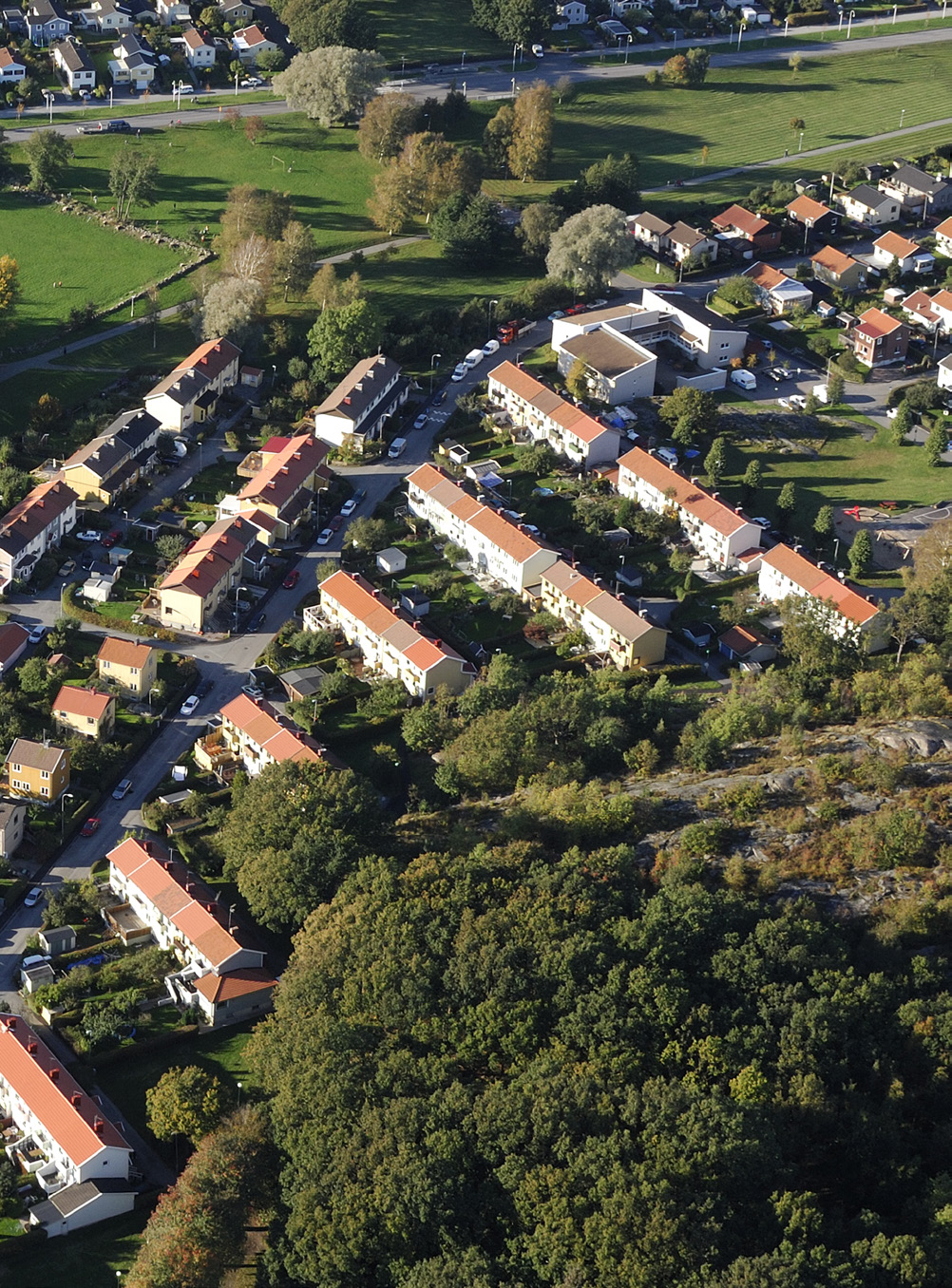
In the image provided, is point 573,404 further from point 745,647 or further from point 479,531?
point 745,647

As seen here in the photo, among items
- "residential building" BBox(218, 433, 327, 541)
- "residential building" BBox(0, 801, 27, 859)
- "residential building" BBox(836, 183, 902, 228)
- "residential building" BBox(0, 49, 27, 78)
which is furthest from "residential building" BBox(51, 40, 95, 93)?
"residential building" BBox(0, 801, 27, 859)

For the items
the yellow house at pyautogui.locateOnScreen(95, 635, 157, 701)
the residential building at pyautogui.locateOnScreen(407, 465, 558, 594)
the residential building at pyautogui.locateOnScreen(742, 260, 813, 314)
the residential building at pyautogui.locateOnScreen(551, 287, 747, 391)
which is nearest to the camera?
the yellow house at pyautogui.locateOnScreen(95, 635, 157, 701)

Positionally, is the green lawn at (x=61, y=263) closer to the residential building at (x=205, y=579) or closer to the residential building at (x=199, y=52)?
the residential building at (x=199, y=52)

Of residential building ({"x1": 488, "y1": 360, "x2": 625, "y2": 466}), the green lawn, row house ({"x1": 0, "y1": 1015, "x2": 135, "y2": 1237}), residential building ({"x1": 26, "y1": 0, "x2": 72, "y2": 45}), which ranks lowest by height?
row house ({"x1": 0, "y1": 1015, "x2": 135, "y2": 1237})

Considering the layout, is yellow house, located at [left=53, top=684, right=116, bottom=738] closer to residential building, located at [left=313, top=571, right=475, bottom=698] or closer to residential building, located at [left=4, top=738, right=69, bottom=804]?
residential building, located at [left=4, top=738, right=69, bottom=804]

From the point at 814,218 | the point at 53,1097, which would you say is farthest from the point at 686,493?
the point at 53,1097

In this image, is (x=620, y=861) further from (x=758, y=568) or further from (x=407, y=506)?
(x=407, y=506)
